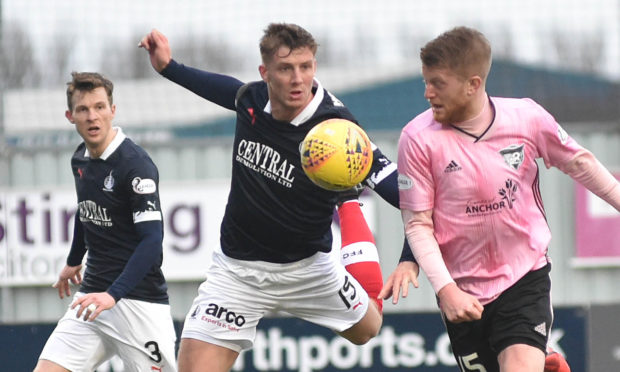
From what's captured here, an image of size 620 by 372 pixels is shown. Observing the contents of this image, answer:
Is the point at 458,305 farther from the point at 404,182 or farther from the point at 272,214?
the point at 272,214

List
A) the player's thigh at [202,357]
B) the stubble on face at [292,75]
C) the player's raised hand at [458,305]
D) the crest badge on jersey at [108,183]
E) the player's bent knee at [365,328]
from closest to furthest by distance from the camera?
the player's raised hand at [458,305] < the stubble on face at [292,75] < the player's thigh at [202,357] < the player's bent knee at [365,328] < the crest badge on jersey at [108,183]

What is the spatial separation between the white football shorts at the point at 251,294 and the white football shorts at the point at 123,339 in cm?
72

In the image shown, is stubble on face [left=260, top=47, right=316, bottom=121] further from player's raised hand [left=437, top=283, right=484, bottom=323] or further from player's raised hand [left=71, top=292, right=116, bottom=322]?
player's raised hand [left=71, top=292, right=116, bottom=322]

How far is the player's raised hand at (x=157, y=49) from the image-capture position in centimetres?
592

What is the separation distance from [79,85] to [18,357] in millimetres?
2671

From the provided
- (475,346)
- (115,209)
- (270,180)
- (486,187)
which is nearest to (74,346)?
(115,209)

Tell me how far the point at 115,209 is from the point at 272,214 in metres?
1.18

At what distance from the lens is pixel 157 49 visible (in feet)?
19.5

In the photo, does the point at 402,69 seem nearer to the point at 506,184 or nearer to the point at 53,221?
the point at 53,221

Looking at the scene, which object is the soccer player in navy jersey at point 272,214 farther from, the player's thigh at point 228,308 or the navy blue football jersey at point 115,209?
the navy blue football jersey at point 115,209

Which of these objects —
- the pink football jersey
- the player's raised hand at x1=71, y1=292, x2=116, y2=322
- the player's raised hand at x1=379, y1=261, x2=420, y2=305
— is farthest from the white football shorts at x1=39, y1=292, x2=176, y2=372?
the pink football jersey

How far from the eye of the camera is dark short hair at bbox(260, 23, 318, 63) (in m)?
5.45

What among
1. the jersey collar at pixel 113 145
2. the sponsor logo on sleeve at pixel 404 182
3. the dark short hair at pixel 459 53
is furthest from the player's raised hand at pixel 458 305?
the jersey collar at pixel 113 145

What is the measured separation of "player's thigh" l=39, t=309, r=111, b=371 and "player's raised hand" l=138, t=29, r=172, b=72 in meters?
1.56
